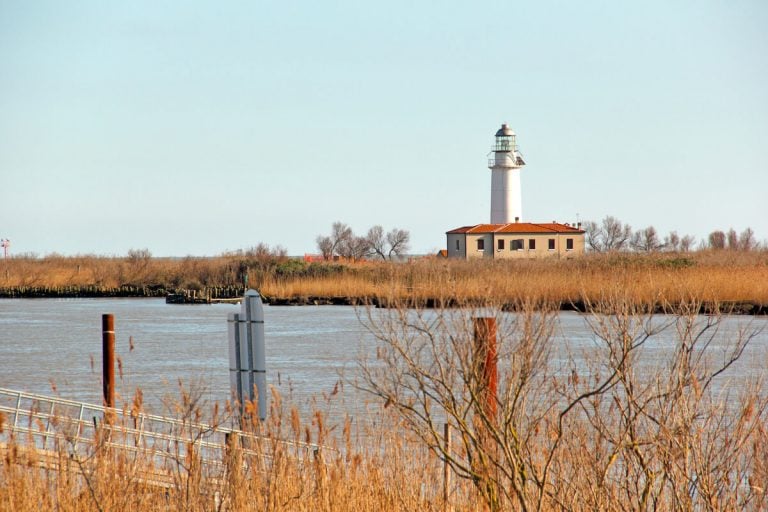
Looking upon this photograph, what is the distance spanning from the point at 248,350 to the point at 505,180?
167ft

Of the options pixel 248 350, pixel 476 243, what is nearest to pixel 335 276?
pixel 476 243

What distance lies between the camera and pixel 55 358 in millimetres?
19672

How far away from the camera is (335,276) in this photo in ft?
127

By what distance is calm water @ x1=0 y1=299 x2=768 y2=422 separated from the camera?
14133 millimetres

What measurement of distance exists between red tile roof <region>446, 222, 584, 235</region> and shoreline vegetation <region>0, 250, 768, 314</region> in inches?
459

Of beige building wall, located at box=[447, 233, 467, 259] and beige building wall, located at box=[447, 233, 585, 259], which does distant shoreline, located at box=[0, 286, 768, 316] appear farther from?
beige building wall, located at box=[447, 233, 467, 259]

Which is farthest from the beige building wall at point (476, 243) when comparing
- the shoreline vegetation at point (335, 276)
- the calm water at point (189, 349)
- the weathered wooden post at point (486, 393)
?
the weathered wooden post at point (486, 393)

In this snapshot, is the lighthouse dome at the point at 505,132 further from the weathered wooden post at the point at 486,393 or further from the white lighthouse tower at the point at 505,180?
the weathered wooden post at the point at 486,393

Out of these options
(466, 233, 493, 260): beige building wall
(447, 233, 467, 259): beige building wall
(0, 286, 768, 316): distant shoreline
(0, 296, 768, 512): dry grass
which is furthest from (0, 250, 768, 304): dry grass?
(447, 233, 467, 259): beige building wall

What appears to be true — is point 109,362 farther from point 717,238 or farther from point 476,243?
point 717,238

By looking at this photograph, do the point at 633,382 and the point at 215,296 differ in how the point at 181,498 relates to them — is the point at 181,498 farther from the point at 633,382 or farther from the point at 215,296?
the point at 215,296

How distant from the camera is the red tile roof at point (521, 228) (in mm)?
55188

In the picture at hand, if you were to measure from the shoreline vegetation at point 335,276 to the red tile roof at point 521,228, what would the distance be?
1165 cm

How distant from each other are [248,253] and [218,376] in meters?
32.4
